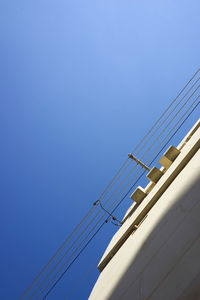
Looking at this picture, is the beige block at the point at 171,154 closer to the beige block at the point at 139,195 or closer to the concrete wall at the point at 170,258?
the beige block at the point at 139,195

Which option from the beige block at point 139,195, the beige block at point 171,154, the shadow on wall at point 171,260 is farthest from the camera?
the beige block at point 139,195

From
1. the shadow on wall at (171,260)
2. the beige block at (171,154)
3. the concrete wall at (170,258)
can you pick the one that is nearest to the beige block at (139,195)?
the beige block at (171,154)

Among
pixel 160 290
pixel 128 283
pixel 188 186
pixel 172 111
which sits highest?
pixel 172 111

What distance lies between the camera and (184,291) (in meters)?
2.30

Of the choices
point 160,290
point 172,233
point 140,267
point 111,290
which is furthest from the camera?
point 111,290

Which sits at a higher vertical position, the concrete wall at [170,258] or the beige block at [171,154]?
the beige block at [171,154]

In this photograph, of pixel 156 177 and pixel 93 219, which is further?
pixel 93 219

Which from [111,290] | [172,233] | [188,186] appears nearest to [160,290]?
[172,233]

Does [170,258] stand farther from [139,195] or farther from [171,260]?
[139,195]

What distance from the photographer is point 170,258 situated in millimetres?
2840

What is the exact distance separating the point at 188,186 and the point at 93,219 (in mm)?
6639

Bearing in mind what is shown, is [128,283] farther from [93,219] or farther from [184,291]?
[93,219]

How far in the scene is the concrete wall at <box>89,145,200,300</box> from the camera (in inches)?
95.4

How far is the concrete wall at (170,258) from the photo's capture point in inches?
95.4
